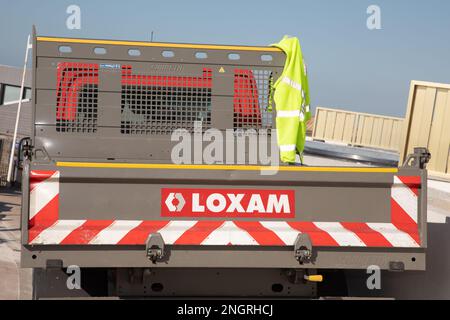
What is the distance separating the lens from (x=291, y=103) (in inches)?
237

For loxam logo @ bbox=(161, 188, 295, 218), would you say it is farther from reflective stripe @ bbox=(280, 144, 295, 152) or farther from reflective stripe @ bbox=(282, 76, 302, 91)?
reflective stripe @ bbox=(282, 76, 302, 91)

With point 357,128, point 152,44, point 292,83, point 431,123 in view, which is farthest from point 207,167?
point 357,128

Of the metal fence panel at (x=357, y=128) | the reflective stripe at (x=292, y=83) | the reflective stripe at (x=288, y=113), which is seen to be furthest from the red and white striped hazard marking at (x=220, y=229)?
the metal fence panel at (x=357, y=128)

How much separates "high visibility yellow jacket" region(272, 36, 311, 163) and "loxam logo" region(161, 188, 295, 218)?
102cm

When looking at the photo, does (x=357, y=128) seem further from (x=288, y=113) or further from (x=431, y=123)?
(x=288, y=113)

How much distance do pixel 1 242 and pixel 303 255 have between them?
6.12 metres

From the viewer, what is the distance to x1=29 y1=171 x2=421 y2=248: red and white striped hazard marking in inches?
183

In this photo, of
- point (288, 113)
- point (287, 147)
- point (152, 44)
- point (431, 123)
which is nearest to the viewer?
point (287, 147)

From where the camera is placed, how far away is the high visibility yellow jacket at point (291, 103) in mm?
5949

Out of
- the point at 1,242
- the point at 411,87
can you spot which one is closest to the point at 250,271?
the point at 1,242

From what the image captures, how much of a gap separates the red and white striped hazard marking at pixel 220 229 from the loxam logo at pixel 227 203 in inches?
2.4

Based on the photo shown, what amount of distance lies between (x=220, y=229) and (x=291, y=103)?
165cm
